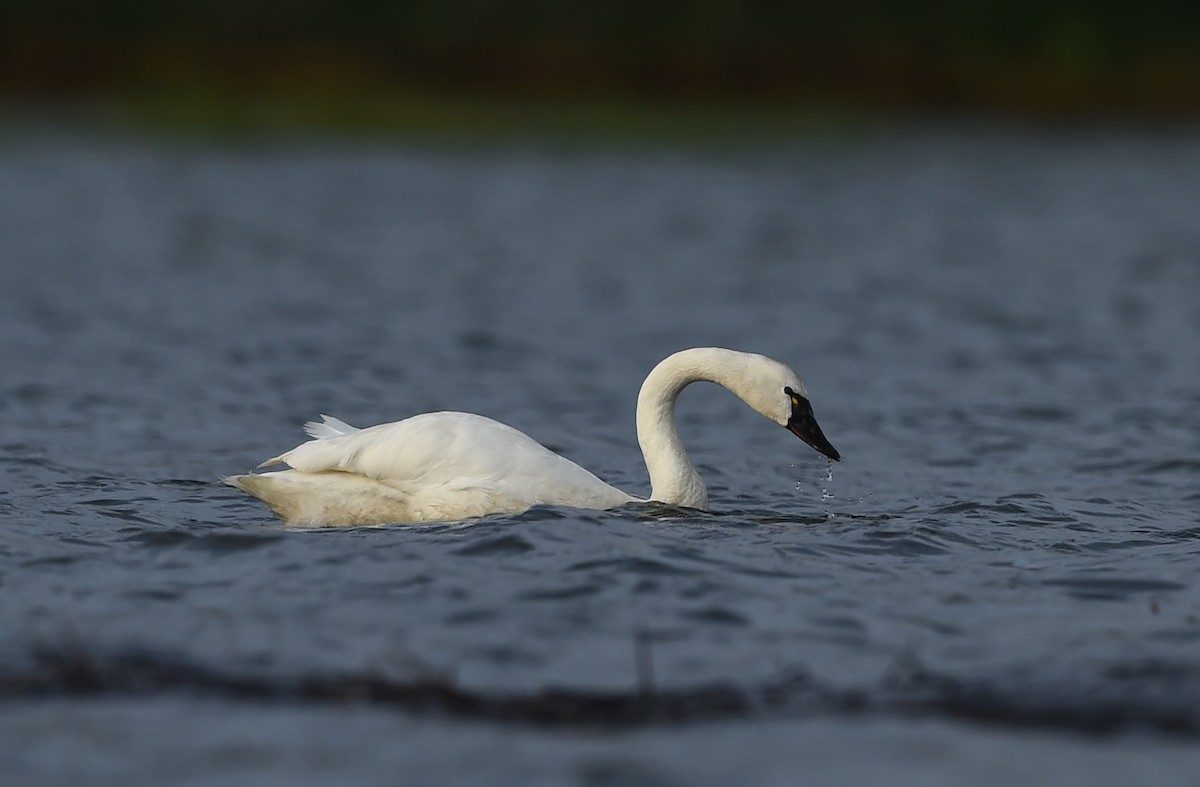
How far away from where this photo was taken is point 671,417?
8.98m

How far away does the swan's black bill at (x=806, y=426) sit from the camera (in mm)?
8734

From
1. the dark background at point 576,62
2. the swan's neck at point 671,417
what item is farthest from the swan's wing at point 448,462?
the dark background at point 576,62

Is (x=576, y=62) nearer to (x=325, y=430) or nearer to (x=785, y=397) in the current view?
(x=785, y=397)

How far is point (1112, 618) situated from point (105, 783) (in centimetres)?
362

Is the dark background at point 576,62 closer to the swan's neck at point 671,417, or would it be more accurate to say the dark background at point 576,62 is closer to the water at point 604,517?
the water at point 604,517

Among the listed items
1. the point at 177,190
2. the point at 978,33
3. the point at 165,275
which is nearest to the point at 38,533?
the point at 165,275

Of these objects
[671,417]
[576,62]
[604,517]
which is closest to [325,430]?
[604,517]

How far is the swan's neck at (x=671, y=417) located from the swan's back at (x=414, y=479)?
0.50 meters

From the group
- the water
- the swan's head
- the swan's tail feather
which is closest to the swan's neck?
the swan's head

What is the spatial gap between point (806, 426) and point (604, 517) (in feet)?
4.17

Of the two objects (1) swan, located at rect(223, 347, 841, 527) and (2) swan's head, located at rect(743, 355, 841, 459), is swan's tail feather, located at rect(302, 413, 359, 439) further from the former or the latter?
(2) swan's head, located at rect(743, 355, 841, 459)

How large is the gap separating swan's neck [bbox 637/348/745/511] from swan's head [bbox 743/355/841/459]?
0.08 meters

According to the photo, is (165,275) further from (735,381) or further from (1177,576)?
(1177,576)

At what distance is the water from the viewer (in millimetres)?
5215
